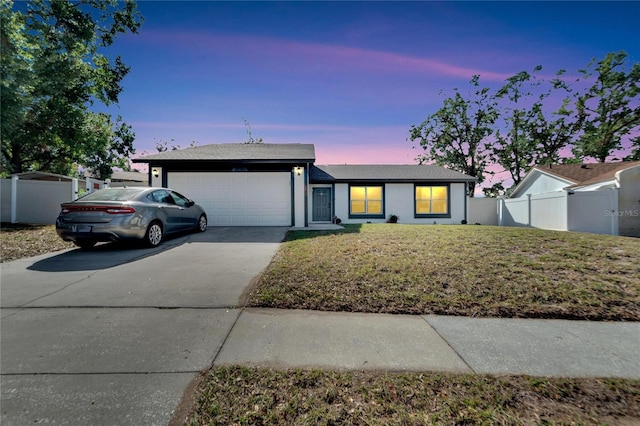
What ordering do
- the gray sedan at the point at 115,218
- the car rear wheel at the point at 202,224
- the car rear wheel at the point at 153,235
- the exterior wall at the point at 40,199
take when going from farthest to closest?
the exterior wall at the point at 40,199 → the car rear wheel at the point at 202,224 → the car rear wheel at the point at 153,235 → the gray sedan at the point at 115,218


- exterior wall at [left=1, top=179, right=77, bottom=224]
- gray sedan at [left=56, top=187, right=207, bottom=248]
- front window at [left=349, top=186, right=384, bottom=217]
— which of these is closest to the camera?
gray sedan at [left=56, top=187, right=207, bottom=248]

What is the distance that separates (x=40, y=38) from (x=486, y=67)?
2208 cm

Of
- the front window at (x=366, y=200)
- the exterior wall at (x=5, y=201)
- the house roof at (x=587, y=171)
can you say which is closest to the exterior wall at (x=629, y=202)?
the house roof at (x=587, y=171)

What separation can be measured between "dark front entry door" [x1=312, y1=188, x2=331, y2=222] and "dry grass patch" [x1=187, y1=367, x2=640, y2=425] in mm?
12904

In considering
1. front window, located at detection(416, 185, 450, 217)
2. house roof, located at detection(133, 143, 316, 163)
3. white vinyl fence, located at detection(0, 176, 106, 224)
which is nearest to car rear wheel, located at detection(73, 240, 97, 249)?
house roof, located at detection(133, 143, 316, 163)

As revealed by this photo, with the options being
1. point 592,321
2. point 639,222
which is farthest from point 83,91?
point 639,222

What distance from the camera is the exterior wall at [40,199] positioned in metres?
10.9

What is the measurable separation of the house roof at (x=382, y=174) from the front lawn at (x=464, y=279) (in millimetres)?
8690

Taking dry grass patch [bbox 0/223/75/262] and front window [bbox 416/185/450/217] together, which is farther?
front window [bbox 416/185/450/217]

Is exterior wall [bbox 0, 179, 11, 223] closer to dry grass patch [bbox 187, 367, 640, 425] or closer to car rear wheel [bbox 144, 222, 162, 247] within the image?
car rear wheel [bbox 144, 222, 162, 247]

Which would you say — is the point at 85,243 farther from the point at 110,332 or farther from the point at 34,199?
the point at 34,199

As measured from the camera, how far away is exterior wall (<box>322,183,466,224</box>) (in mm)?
14953

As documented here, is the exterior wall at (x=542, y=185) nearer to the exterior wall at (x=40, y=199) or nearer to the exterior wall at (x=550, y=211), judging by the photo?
the exterior wall at (x=550, y=211)

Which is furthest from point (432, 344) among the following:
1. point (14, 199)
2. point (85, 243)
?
point (14, 199)
